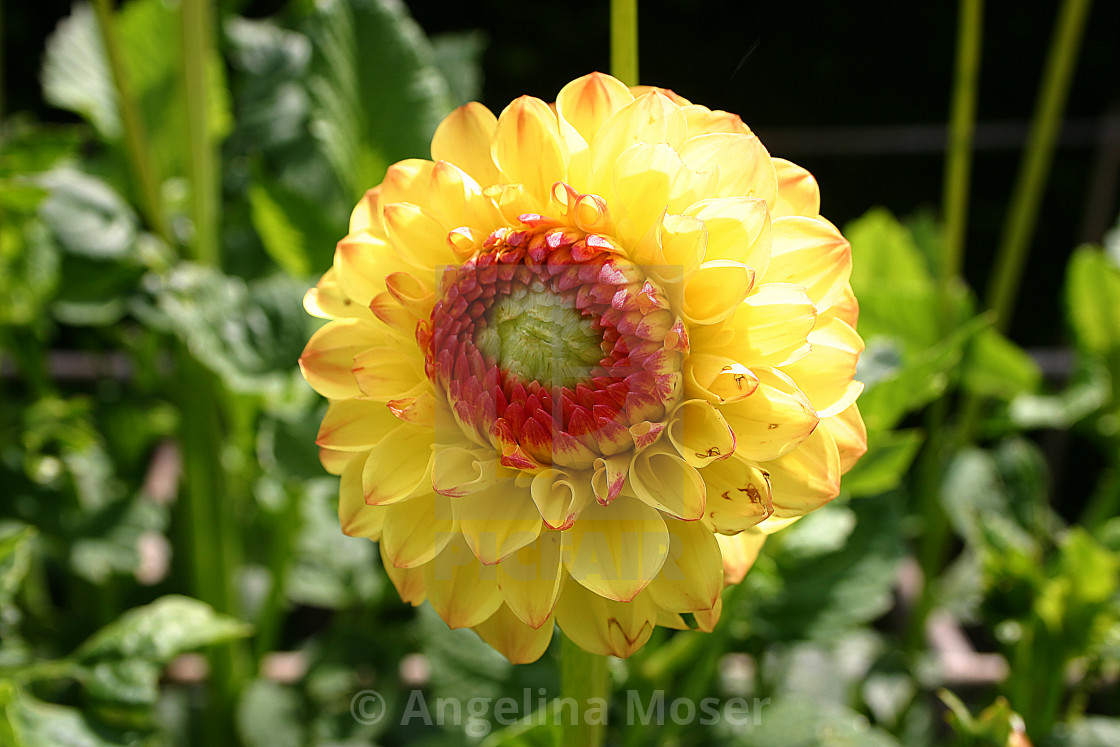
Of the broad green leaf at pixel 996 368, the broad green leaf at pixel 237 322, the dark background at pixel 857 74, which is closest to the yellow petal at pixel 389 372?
the broad green leaf at pixel 237 322

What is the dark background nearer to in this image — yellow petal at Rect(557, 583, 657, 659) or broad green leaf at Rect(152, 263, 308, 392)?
broad green leaf at Rect(152, 263, 308, 392)

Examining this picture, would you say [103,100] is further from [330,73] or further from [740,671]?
[740,671]

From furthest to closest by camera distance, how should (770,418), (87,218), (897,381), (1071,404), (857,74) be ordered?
(857,74), (1071,404), (87,218), (897,381), (770,418)

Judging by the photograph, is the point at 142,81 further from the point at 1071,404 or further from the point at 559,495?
the point at 1071,404

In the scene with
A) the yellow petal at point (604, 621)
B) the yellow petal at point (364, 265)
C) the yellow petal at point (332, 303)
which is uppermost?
the yellow petal at point (364, 265)

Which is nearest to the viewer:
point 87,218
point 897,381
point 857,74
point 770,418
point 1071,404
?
point 770,418

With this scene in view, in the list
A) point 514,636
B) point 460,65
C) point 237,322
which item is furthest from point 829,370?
point 460,65

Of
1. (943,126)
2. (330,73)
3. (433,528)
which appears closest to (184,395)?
(330,73)

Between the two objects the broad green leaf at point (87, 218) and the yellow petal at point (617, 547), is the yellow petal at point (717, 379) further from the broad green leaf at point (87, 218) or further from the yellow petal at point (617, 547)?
the broad green leaf at point (87, 218)
